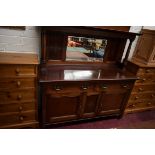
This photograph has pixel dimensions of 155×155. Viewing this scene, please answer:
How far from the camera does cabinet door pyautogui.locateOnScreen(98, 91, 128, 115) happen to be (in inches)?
85.7

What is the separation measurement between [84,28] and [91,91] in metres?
0.86

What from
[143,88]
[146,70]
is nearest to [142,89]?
[143,88]

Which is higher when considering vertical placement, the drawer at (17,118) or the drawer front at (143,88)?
the drawer front at (143,88)

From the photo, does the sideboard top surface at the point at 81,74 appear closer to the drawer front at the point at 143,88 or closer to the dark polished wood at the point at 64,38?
the dark polished wood at the point at 64,38

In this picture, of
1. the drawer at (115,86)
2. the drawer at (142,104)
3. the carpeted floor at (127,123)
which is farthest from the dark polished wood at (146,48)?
the carpeted floor at (127,123)

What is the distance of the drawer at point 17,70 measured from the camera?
1583mm

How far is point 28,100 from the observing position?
6.09 ft

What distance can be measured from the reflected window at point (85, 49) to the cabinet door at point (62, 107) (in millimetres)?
657

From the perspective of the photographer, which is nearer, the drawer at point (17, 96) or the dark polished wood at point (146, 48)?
the drawer at point (17, 96)

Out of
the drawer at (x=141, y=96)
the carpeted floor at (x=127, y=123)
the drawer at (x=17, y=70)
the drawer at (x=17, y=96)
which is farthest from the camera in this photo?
the drawer at (x=141, y=96)

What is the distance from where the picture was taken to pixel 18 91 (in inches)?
69.1

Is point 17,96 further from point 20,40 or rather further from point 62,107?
point 20,40

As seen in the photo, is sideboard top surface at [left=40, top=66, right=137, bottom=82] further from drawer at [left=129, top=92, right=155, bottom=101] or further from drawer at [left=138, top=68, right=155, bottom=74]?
drawer at [left=129, top=92, right=155, bottom=101]

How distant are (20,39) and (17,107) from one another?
2.98ft
